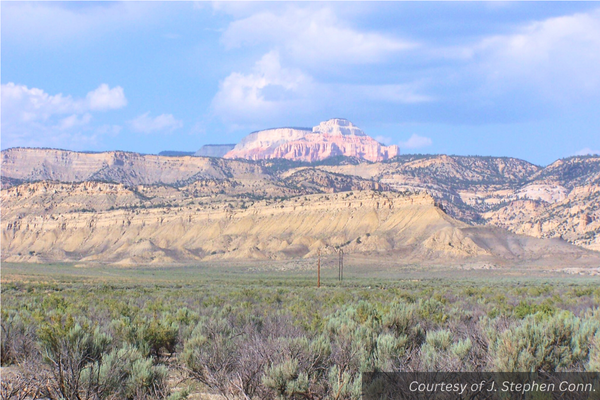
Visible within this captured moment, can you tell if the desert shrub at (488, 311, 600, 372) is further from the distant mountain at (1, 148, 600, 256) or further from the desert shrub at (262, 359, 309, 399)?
the distant mountain at (1, 148, 600, 256)

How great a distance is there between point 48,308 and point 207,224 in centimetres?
9844

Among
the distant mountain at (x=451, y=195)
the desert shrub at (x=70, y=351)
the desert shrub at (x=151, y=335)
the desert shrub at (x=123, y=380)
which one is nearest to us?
the desert shrub at (x=70, y=351)

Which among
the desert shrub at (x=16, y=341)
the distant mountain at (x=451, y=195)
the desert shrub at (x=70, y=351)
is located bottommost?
the desert shrub at (x=16, y=341)

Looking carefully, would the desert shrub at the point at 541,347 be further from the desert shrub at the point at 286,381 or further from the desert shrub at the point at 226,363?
the desert shrub at the point at 226,363

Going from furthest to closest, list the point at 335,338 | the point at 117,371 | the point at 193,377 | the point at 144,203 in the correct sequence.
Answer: the point at 144,203 → the point at 335,338 → the point at 193,377 → the point at 117,371

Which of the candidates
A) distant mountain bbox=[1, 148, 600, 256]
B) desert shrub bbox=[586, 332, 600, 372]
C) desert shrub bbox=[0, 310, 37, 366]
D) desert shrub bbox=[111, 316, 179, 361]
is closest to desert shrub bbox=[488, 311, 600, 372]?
desert shrub bbox=[586, 332, 600, 372]

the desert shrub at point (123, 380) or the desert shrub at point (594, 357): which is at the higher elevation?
the desert shrub at point (594, 357)

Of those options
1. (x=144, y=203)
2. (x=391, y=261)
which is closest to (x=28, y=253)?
(x=144, y=203)

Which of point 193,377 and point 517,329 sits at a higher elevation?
point 517,329

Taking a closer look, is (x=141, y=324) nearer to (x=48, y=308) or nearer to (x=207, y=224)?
(x=48, y=308)

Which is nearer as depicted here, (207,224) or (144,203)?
(207,224)

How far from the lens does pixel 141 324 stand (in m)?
14.9

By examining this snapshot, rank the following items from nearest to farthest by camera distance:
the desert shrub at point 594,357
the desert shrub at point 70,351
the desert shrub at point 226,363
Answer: the desert shrub at point 594,357, the desert shrub at point 70,351, the desert shrub at point 226,363

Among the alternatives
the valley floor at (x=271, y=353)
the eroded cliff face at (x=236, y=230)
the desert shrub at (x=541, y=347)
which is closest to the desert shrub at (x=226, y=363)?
the valley floor at (x=271, y=353)
